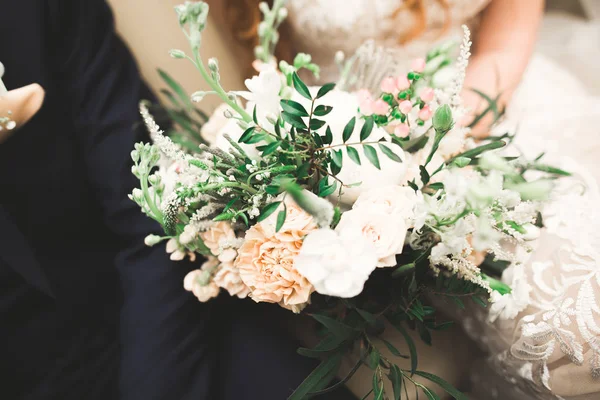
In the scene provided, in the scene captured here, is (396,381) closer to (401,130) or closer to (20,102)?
(401,130)

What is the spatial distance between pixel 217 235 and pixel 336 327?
0.19m

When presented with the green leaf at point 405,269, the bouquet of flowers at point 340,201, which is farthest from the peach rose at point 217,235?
the green leaf at point 405,269

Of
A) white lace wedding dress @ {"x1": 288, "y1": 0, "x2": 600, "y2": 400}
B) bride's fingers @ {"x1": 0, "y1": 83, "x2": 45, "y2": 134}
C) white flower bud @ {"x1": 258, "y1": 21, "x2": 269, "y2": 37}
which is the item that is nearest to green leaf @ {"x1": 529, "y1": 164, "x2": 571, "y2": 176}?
white lace wedding dress @ {"x1": 288, "y1": 0, "x2": 600, "y2": 400}

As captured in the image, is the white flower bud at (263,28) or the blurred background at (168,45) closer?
the white flower bud at (263,28)

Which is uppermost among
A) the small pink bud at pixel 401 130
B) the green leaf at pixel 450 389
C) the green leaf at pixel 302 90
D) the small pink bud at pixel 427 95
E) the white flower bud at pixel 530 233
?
the green leaf at pixel 302 90

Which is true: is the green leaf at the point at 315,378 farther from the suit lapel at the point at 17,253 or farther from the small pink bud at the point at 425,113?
the suit lapel at the point at 17,253

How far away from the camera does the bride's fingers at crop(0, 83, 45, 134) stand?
0.53 metres

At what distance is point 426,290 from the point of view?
1.77 ft

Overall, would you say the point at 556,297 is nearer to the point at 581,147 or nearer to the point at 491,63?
the point at 581,147

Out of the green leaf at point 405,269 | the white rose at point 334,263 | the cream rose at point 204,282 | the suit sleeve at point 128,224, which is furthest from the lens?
the suit sleeve at point 128,224

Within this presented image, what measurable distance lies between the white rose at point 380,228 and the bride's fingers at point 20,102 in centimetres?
47

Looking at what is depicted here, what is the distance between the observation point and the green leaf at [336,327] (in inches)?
18.7

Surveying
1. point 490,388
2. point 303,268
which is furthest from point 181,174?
point 490,388

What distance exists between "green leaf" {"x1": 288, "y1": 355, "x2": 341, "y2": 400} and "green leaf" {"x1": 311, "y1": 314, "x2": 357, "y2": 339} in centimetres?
4
